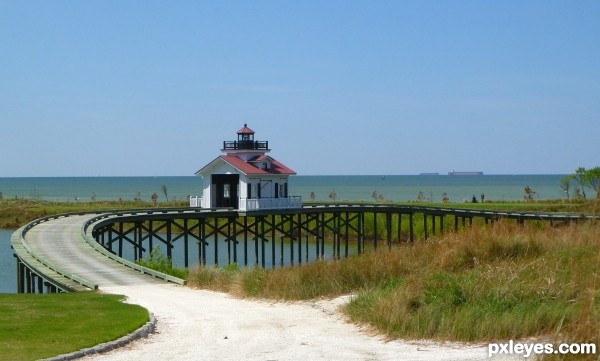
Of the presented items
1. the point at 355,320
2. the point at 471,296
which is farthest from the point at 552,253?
the point at 355,320

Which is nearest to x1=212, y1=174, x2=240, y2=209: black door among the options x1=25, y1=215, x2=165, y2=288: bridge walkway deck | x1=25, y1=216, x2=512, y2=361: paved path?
x1=25, y1=215, x2=165, y2=288: bridge walkway deck

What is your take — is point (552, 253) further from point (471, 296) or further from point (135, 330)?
point (135, 330)

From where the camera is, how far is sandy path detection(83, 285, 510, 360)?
1361 centimetres

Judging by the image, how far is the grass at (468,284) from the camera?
1420 cm

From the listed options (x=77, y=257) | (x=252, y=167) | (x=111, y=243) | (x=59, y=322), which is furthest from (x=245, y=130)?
(x=59, y=322)

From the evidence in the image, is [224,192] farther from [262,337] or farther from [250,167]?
[262,337]

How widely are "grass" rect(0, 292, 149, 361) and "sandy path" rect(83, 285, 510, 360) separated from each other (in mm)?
599

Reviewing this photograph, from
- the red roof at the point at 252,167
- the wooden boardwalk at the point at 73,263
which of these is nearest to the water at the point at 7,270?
the wooden boardwalk at the point at 73,263

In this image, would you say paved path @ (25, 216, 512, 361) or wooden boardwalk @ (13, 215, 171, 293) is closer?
paved path @ (25, 216, 512, 361)

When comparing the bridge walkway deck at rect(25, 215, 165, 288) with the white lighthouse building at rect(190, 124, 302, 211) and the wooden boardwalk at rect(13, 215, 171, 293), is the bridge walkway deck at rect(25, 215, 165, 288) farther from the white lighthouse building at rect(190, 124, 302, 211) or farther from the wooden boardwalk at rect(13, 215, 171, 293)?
the white lighthouse building at rect(190, 124, 302, 211)

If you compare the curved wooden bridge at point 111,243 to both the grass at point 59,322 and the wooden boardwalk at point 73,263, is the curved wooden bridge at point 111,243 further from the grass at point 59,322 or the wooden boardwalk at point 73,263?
the grass at point 59,322

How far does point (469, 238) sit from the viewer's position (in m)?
20.3

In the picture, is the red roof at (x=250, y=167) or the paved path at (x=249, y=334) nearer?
the paved path at (x=249, y=334)

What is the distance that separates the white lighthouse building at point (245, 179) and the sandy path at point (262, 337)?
29172mm
